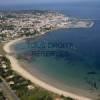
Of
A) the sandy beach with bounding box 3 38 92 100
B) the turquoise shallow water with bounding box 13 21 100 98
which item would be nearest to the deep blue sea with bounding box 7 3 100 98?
the turquoise shallow water with bounding box 13 21 100 98

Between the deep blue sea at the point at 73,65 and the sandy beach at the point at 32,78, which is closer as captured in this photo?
the sandy beach at the point at 32,78

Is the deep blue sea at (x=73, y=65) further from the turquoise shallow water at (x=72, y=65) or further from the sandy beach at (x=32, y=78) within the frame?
the sandy beach at (x=32, y=78)

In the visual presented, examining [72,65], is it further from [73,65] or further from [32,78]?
[32,78]

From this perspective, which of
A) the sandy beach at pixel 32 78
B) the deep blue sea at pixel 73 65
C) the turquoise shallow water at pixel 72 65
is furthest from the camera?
the turquoise shallow water at pixel 72 65

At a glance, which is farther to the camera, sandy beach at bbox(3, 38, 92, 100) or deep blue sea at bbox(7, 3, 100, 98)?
deep blue sea at bbox(7, 3, 100, 98)

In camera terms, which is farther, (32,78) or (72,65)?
(72,65)

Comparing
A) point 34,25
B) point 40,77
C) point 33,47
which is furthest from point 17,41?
point 40,77

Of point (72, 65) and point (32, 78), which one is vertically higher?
point (72, 65)

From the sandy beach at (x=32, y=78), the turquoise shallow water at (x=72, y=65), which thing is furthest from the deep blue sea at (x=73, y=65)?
the sandy beach at (x=32, y=78)

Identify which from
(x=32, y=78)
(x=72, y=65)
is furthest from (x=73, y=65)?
(x=32, y=78)

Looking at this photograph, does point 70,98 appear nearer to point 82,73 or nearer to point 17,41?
point 82,73

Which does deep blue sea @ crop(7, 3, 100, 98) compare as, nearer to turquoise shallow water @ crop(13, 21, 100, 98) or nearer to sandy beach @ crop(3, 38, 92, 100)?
turquoise shallow water @ crop(13, 21, 100, 98)
